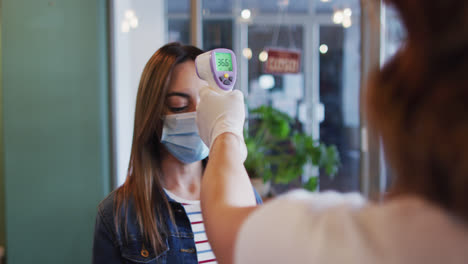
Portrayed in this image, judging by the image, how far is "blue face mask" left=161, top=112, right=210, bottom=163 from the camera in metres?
1.30

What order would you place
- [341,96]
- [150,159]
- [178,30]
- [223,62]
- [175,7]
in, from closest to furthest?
[223,62] < [150,159] < [178,30] < [175,7] < [341,96]

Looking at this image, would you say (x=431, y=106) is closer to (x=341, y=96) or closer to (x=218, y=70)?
(x=218, y=70)

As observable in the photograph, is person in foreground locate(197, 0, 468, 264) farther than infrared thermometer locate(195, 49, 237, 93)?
No

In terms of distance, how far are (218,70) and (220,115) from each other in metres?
0.16

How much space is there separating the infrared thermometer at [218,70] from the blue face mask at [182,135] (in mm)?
225

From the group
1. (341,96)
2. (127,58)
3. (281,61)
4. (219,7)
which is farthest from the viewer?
(341,96)

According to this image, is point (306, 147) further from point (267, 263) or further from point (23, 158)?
point (267, 263)

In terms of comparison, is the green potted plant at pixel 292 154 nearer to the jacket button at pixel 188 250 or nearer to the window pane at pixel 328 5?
the jacket button at pixel 188 250

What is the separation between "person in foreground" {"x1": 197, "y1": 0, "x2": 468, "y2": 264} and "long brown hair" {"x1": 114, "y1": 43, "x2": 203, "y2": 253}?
2.33 feet

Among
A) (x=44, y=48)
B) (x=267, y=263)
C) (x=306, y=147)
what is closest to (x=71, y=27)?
(x=44, y=48)

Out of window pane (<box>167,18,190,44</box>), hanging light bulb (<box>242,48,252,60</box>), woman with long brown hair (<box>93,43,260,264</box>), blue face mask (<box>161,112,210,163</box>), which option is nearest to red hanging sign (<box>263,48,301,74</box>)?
window pane (<box>167,18,190,44</box>)

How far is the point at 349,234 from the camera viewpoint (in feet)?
1.59

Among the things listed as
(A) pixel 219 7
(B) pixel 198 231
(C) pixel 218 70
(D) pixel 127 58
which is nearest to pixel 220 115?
(C) pixel 218 70

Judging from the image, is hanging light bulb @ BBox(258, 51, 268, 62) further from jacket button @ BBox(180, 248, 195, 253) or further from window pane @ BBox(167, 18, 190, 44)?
jacket button @ BBox(180, 248, 195, 253)
